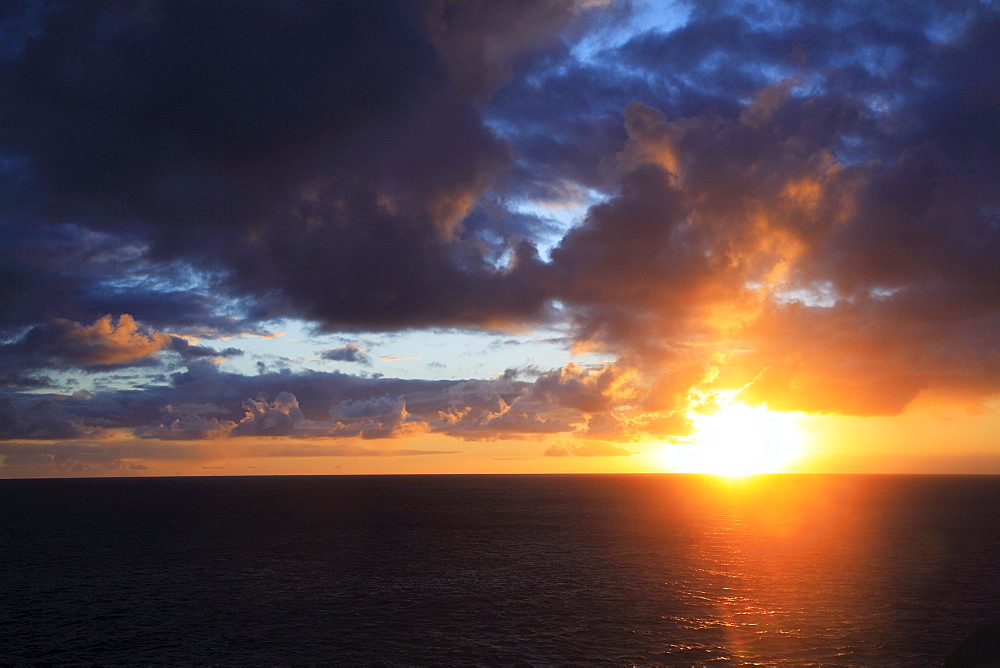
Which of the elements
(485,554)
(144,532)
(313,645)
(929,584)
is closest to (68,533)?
(144,532)

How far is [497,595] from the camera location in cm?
6844

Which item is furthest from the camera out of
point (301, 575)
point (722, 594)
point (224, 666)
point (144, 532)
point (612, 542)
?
point (144, 532)

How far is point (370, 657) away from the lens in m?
47.5

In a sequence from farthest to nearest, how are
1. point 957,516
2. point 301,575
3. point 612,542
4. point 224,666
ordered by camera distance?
point 957,516
point 612,542
point 301,575
point 224,666

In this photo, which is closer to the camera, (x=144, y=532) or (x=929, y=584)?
(x=929, y=584)

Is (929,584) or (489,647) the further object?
(929,584)

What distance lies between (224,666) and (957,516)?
594ft

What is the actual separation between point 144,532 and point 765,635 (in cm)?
12368

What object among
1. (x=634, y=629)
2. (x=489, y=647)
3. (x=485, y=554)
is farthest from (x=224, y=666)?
(x=485, y=554)

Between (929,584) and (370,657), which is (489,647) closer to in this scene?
(370,657)

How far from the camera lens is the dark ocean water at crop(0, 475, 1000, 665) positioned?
49469mm

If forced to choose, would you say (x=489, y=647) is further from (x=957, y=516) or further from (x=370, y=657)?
(x=957, y=516)

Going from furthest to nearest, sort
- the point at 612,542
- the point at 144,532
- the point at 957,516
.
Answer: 1. the point at 957,516
2. the point at 144,532
3. the point at 612,542

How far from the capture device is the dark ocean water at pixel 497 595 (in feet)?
162
